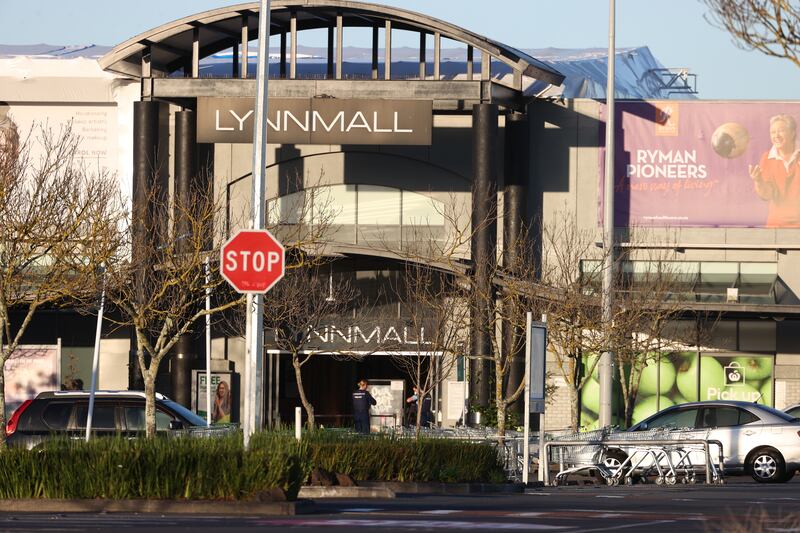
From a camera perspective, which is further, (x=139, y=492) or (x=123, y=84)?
(x=123, y=84)

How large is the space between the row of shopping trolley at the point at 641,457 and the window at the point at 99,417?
7.80 metres

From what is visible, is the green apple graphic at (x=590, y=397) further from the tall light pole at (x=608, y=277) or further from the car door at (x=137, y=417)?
the car door at (x=137, y=417)

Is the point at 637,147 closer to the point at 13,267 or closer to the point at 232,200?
the point at 232,200

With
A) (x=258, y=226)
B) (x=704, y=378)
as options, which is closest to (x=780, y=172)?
(x=704, y=378)

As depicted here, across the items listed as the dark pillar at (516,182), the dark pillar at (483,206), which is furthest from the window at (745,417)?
the dark pillar at (516,182)

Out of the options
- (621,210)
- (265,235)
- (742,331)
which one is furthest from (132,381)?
(265,235)

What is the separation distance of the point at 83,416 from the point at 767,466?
12396 mm

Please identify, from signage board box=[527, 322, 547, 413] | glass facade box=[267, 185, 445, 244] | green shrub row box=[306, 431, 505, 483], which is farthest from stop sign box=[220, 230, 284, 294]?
glass facade box=[267, 185, 445, 244]

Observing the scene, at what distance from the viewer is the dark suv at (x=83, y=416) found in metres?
26.4

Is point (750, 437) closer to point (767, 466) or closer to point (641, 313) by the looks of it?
point (767, 466)

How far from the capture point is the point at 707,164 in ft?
143

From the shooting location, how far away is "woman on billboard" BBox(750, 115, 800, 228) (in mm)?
43156

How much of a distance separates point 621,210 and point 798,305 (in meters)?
5.93

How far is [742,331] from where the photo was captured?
43656mm
